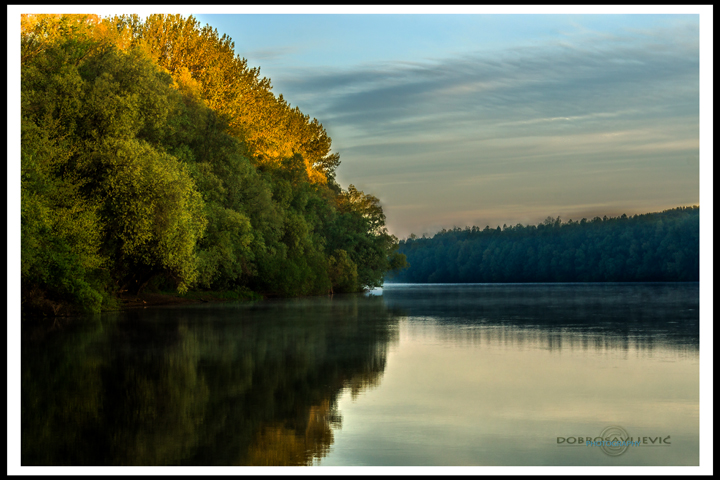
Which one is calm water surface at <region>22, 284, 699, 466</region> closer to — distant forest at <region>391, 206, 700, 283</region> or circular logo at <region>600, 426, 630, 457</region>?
circular logo at <region>600, 426, 630, 457</region>

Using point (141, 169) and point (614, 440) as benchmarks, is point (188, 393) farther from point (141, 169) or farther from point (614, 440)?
point (141, 169)

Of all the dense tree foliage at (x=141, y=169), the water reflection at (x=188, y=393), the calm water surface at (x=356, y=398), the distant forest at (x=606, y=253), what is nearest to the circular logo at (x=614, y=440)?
the calm water surface at (x=356, y=398)

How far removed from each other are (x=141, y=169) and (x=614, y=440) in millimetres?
25737

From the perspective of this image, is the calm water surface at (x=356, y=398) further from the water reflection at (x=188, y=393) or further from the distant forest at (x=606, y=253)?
the distant forest at (x=606, y=253)

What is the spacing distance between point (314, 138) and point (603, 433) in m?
67.7

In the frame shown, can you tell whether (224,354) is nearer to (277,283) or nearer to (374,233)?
(277,283)

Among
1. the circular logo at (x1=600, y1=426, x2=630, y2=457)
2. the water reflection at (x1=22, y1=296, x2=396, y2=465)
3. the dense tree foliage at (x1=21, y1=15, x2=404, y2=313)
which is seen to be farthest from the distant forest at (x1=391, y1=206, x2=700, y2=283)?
the circular logo at (x1=600, y1=426, x2=630, y2=457)

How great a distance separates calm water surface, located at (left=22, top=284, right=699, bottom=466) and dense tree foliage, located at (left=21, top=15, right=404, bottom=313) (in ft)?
29.9

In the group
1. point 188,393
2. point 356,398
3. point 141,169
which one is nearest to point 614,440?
point 356,398

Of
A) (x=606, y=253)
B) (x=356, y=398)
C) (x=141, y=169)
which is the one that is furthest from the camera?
(x=606, y=253)

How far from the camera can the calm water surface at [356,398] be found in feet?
25.7

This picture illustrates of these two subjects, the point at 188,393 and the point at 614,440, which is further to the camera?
the point at 188,393

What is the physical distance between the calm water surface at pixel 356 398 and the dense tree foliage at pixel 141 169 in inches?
358

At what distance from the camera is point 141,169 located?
30.5 metres
